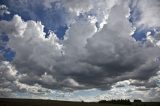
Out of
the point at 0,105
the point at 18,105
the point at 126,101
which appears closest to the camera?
the point at 0,105

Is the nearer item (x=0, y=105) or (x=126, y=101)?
(x=0, y=105)

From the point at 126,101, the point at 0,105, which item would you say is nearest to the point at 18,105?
the point at 0,105

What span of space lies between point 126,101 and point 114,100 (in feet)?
25.8

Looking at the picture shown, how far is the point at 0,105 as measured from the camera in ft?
115

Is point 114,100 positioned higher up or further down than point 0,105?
higher up

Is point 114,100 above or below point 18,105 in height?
above

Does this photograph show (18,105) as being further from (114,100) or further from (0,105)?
(114,100)

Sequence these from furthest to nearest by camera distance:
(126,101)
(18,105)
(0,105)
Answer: (126,101)
(18,105)
(0,105)

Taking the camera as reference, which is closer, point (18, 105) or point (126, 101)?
point (18, 105)

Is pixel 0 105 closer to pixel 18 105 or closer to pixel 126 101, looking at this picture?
pixel 18 105

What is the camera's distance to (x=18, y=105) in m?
38.5

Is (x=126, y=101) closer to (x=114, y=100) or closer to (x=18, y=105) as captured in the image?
(x=114, y=100)

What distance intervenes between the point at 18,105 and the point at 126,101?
12522cm

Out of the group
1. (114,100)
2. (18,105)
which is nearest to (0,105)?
(18,105)
